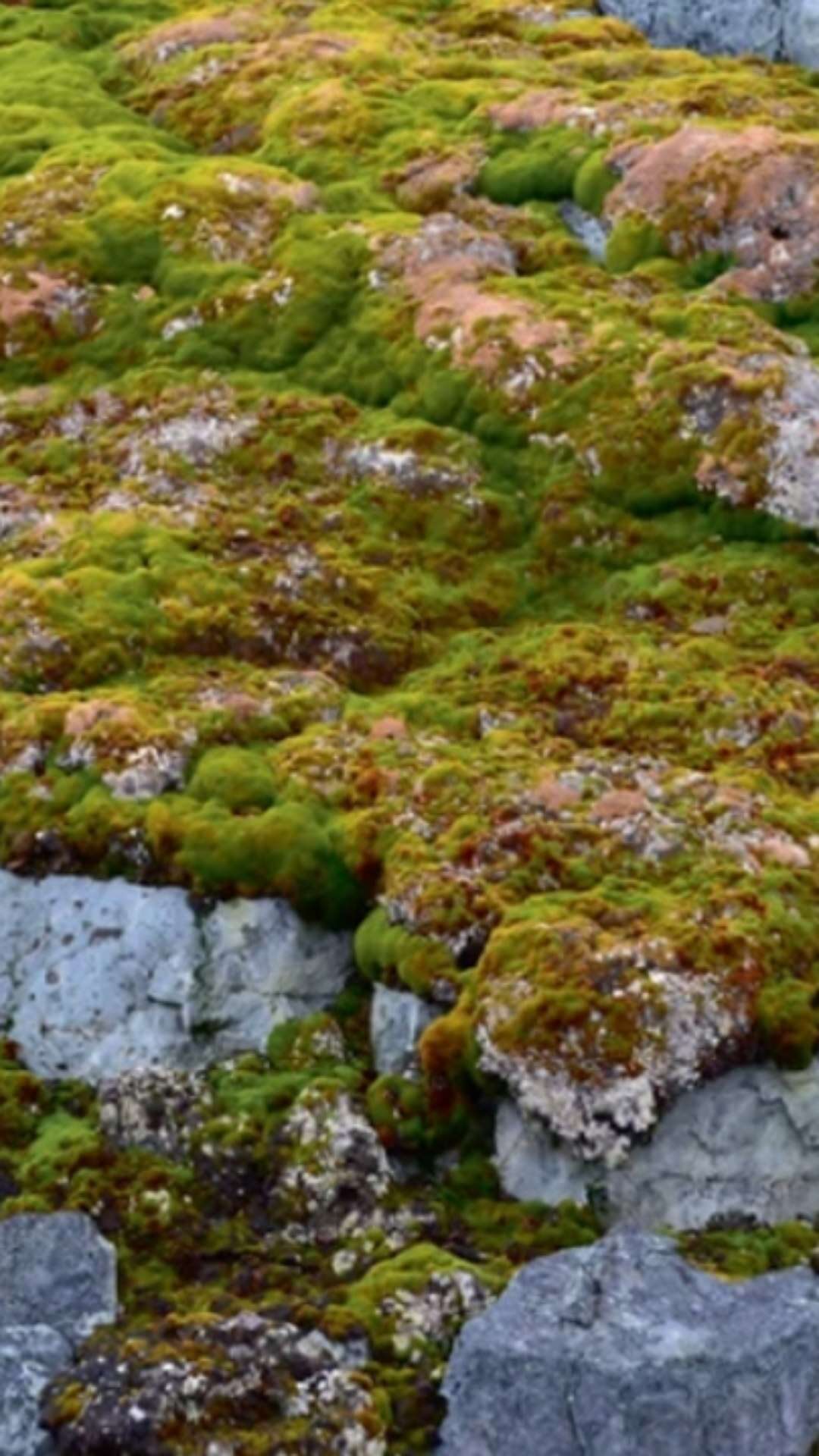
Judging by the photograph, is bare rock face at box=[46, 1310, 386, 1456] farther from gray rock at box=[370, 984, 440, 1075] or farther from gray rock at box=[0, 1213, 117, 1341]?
gray rock at box=[370, 984, 440, 1075]

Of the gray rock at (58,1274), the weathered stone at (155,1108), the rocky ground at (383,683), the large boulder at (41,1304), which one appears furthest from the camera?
the weathered stone at (155,1108)

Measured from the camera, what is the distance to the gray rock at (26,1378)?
57.5ft

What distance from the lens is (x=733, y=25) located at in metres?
43.7

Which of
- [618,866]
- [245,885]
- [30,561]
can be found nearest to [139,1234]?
[245,885]

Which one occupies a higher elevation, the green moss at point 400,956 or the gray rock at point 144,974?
the green moss at point 400,956

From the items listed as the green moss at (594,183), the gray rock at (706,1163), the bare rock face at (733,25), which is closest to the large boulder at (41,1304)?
the gray rock at (706,1163)

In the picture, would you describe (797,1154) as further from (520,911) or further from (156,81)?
(156,81)

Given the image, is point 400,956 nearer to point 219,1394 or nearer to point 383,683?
point 383,683

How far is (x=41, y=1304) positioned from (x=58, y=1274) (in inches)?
15.3

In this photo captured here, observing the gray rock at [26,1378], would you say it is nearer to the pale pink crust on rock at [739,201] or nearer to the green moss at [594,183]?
the pale pink crust on rock at [739,201]

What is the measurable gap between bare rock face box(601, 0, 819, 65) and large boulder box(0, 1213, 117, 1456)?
31614 mm

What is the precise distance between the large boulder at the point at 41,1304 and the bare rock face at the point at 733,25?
31.6 metres

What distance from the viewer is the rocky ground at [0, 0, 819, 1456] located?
20250 mm

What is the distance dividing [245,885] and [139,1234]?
4.34m
